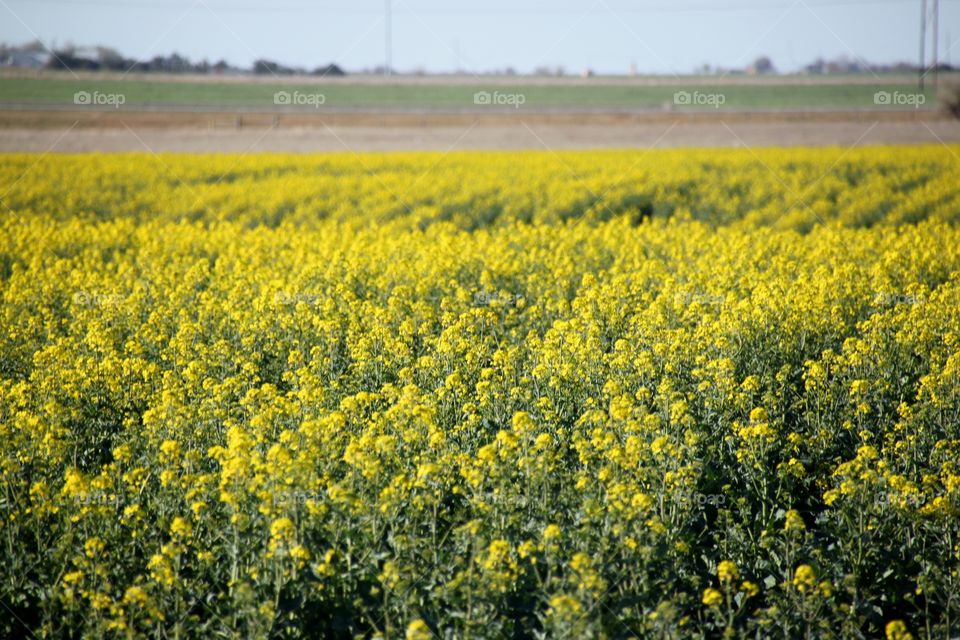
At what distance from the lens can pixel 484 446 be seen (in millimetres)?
5355

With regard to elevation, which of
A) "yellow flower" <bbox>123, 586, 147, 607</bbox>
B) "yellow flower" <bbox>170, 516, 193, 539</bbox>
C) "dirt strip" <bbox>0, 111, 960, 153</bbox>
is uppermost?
"dirt strip" <bbox>0, 111, 960, 153</bbox>

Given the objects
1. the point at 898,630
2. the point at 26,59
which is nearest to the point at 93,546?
the point at 898,630

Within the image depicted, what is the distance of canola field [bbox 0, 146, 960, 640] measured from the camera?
4098mm

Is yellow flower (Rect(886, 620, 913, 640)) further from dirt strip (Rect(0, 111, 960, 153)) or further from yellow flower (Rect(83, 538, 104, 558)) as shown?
dirt strip (Rect(0, 111, 960, 153))

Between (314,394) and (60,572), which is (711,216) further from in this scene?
(60,572)

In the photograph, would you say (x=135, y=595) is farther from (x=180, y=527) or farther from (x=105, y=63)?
(x=105, y=63)

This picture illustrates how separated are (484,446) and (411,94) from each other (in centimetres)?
6476

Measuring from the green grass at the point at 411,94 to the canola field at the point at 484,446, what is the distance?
143 feet

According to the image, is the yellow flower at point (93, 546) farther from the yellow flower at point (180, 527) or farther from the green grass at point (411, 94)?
the green grass at point (411, 94)

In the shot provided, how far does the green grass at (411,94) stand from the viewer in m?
54.6

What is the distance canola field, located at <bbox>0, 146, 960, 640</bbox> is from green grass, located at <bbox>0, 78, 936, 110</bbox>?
43471 mm

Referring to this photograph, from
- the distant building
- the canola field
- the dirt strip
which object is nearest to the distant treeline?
the distant building

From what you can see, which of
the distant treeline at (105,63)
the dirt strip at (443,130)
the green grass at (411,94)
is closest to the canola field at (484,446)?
the dirt strip at (443,130)

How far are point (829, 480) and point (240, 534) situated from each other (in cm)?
348
